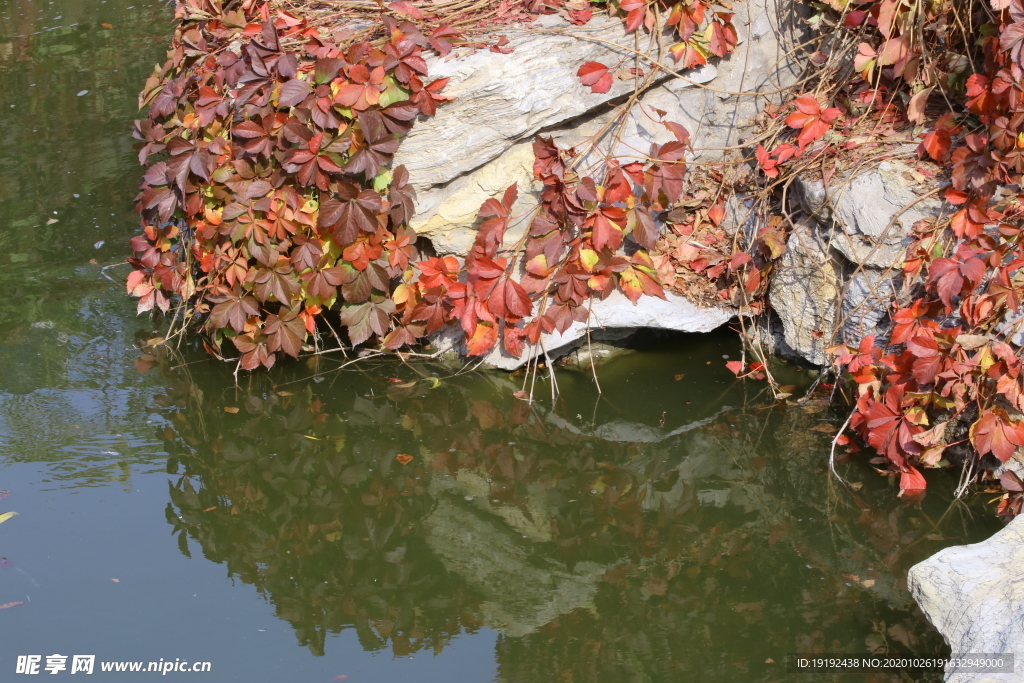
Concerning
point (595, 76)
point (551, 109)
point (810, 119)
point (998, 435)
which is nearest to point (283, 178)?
point (551, 109)

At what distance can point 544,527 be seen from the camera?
2.62 m

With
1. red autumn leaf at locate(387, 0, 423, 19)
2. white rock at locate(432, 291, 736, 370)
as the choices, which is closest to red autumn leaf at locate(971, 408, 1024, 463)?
white rock at locate(432, 291, 736, 370)

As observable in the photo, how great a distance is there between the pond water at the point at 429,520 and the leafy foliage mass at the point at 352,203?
1.02 feet

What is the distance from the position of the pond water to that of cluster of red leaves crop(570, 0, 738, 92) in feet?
3.67

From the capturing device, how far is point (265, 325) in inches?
127

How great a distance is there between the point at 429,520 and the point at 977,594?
59.7 inches

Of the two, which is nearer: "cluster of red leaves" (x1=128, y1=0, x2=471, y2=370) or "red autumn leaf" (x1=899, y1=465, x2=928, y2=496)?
"red autumn leaf" (x1=899, y1=465, x2=928, y2=496)

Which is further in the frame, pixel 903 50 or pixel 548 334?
pixel 548 334

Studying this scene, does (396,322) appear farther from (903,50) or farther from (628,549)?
(903,50)

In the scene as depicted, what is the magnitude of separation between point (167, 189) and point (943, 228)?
9.13ft

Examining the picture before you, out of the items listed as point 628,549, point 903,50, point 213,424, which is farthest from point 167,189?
point 903,50

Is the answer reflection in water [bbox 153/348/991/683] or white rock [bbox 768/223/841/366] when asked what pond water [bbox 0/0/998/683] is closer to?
reflection in water [bbox 153/348/991/683]

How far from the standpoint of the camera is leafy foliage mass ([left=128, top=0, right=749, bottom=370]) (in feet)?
9.96

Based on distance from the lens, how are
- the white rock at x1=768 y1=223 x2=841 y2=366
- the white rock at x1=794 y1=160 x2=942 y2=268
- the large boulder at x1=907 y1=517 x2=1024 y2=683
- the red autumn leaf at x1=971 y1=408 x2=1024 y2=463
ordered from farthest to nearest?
the white rock at x1=768 y1=223 x2=841 y2=366 → the white rock at x1=794 y1=160 x2=942 y2=268 → the red autumn leaf at x1=971 y1=408 x2=1024 y2=463 → the large boulder at x1=907 y1=517 x2=1024 y2=683
